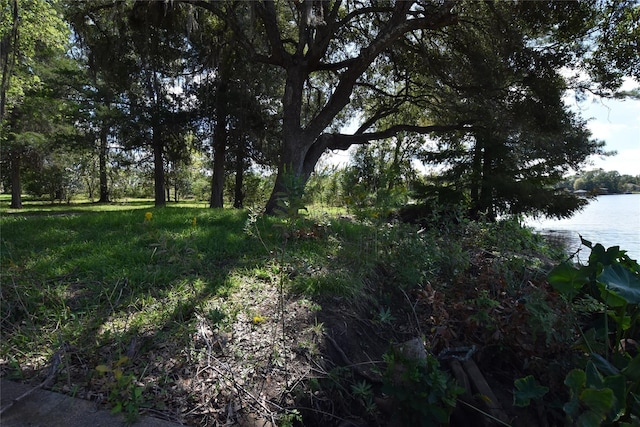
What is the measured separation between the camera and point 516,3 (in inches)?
274

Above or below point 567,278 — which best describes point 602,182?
above

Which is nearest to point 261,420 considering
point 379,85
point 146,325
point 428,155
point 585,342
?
point 146,325

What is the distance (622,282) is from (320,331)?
1818mm

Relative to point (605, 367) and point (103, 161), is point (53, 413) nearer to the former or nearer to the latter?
point (605, 367)

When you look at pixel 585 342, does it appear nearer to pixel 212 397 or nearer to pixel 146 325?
pixel 212 397

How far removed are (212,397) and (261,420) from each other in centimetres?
29

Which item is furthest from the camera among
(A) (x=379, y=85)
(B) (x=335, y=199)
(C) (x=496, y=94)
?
(A) (x=379, y=85)

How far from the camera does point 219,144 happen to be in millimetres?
12203

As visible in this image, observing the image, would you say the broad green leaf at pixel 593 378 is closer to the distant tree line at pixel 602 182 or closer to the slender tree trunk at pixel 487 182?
the slender tree trunk at pixel 487 182

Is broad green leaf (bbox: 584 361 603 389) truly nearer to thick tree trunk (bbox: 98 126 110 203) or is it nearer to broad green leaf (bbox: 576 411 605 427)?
broad green leaf (bbox: 576 411 605 427)

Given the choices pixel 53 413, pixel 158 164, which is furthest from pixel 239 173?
pixel 53 413

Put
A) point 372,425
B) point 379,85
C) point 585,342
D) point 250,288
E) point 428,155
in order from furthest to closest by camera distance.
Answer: point 428,155 < point 379,85 < point 250,288 < point 585,342 < point 372,425


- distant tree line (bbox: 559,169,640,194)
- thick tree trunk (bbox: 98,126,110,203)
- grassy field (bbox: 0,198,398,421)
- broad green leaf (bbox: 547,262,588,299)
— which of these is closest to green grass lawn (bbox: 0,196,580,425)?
grassy field (bbox: 0,198,398,421)

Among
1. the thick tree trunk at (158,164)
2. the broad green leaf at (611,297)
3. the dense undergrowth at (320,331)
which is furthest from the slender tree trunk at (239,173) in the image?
the broad green leaf at (611,297)
